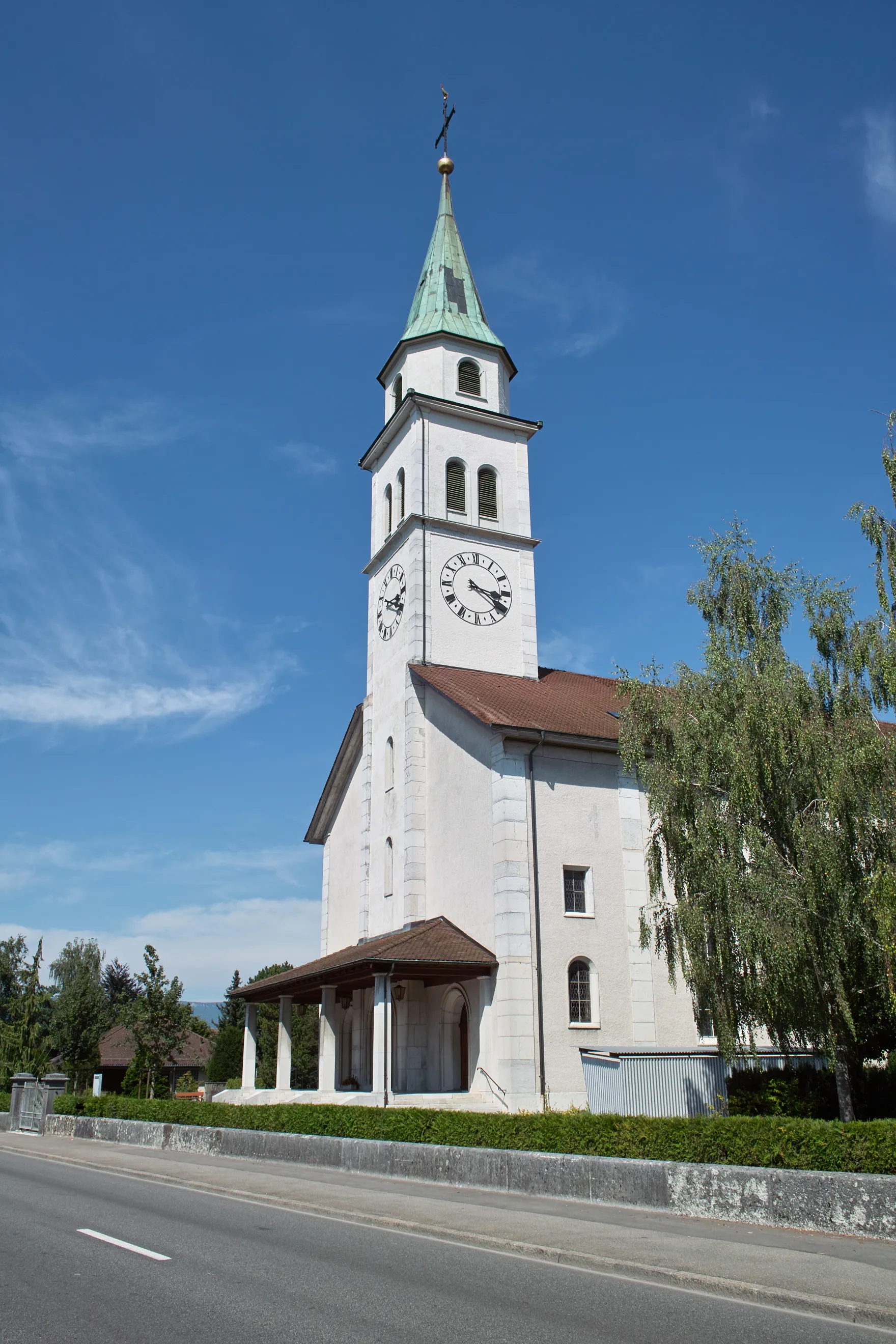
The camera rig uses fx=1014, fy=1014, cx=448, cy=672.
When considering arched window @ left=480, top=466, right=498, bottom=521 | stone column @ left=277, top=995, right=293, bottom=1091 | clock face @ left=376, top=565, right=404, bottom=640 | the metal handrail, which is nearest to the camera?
the metal handrail

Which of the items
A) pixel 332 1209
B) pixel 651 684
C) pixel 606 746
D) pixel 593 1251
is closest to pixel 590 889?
pixel 606 746

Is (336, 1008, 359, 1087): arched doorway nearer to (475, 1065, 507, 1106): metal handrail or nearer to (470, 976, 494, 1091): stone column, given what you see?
(470, 976, 494, 1091): stone column

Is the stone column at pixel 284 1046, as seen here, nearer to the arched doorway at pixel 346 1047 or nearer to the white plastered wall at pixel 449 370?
the arched doorway at pixel 346 1047

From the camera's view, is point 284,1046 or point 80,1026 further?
point 80,1026

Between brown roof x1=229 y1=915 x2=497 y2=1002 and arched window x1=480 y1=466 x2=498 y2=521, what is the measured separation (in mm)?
13909

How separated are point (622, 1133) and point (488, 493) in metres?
23.7

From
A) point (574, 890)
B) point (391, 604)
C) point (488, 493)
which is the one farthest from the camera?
point (488, 493)

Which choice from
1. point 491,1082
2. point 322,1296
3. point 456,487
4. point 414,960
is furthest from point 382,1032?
point 456,487

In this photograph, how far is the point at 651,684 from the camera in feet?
58.6

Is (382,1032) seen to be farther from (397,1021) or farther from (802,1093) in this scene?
(802,1093)

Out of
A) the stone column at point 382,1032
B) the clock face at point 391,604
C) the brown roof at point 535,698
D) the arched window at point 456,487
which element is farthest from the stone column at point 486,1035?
the arched window at point 456,487

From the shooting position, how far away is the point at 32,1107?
2878cm

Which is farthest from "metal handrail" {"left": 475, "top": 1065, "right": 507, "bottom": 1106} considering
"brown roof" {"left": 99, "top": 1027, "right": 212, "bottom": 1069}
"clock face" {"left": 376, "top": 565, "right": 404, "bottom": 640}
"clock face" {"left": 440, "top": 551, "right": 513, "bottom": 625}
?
"brown roof" {"left": 99, "top": 1027, "right": 212, "bottom": 1069}

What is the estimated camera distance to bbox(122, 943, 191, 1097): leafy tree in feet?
126
